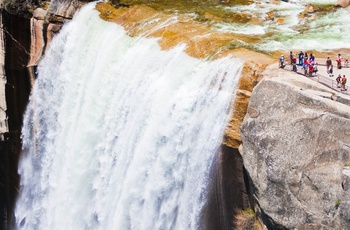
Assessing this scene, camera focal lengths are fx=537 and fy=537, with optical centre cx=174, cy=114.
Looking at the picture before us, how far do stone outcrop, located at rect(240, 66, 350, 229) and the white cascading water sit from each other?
1.89 metres

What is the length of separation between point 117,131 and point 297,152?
1010cm

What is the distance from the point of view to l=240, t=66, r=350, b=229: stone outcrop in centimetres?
1688

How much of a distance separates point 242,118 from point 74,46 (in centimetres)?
1334

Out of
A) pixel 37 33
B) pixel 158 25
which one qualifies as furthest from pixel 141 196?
pixel 37 33

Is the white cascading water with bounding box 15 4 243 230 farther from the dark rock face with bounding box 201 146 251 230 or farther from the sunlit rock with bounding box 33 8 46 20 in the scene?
the sunlit rock with bounding box 33 8 46 20

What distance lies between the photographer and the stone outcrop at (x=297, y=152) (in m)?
16.9

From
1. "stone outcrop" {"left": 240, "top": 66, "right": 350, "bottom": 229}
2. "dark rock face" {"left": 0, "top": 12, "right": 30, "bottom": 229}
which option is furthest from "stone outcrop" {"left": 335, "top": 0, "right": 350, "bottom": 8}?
"dark rock face" {"left": 0, "top": 12, "right": 30, "bottom": 229}

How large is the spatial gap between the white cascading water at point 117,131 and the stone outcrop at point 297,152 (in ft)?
6.21

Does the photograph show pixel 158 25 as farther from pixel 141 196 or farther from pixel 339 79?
pixel 339 79

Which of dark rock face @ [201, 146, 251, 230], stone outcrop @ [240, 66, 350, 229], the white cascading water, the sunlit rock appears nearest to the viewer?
stone outcrop @ [240, 66, 350, 229]

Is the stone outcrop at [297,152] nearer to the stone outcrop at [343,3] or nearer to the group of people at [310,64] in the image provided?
the group of people at [310,64]

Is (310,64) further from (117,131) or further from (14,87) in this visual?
(14,87)

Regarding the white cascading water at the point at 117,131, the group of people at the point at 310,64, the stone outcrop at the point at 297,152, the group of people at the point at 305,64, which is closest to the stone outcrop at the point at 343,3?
the group of people at the point at 310,64

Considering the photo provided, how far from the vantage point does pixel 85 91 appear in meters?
28.3
